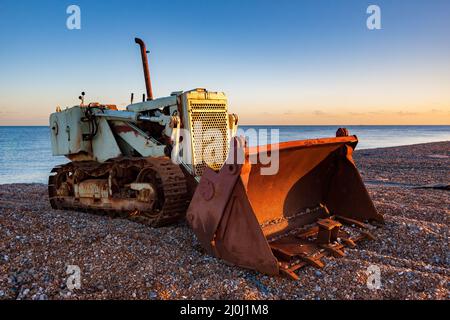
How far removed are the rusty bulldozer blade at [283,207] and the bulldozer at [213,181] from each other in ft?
0.04

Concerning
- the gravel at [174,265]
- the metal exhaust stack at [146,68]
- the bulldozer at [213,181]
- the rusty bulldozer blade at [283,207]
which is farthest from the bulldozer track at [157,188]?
the metal exhaust stack at [146,68]

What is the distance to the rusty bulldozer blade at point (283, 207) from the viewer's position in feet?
13.1

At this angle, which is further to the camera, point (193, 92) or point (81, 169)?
point (81, 169)

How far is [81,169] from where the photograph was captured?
7.41 m

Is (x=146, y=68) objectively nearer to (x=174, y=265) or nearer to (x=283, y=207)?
(x=283, y=207)

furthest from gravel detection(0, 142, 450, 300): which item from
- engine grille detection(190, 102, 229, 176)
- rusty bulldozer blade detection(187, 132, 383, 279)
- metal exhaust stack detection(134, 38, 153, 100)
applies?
metal exhaust stack detection(134, 38, 153, 100)

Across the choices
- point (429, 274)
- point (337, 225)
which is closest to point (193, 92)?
point (337, 225)

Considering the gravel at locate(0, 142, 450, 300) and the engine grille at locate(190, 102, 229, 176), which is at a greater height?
the engine grille at locate(190, 102, 229, 176)

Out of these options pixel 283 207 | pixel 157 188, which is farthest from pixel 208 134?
pixel 283 207

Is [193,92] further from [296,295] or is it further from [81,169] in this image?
[296,295]

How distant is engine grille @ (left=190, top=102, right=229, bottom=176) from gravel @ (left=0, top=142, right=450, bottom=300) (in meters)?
1.18

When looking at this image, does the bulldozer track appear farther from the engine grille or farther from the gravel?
the engine grille

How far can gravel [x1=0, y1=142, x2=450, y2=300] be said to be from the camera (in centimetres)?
366
